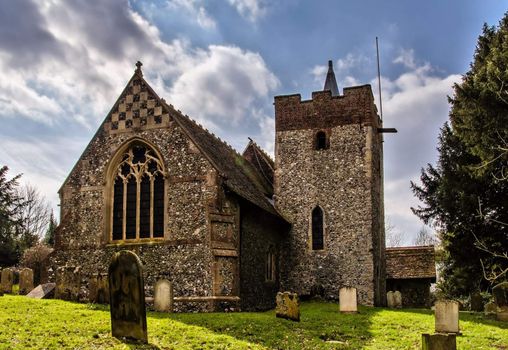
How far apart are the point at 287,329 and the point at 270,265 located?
8.68 m

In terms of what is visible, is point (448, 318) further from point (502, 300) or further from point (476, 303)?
point (476, 303)

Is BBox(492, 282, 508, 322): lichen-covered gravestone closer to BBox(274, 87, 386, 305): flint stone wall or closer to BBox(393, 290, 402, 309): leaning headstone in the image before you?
BBox(274, 87, 386, 305): flint stone wall

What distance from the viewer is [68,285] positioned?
63.4ft

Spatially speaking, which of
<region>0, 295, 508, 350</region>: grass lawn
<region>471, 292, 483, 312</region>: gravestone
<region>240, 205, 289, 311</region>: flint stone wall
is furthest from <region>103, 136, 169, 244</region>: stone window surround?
<region>471, 292, 483, 312</region>: gravestone

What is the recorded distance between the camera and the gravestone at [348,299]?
2103 centimetres

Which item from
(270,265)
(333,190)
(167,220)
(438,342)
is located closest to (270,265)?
(270,265)

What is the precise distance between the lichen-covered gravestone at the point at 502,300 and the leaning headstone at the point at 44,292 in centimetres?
1479

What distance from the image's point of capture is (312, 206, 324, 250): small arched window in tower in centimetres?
2654

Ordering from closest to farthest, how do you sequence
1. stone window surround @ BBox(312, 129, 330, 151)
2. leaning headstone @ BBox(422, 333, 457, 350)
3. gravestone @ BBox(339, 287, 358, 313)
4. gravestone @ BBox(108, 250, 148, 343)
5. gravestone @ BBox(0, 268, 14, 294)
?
leaning headstone @ BBox(422, 333, 457, 350), gravestone @ BBox(108, 250, 148, 343), gravestone @ BBox(0, 268, 14, 294), gravestone @ BBox(339, 287, 358, 313), stone window surround @ BBox(312, 129, 330, 151)

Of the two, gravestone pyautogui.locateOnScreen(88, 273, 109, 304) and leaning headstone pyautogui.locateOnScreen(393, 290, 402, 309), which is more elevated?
gravestone pyautogui.locateOnScreen(88, 273, 109, 304)

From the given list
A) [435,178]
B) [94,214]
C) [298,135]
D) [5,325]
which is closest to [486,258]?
[435,178]

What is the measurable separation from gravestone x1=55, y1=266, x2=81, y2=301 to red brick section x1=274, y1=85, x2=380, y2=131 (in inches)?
495

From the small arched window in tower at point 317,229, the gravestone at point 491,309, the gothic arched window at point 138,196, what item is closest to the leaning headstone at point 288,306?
the gothic arched window at point 138,196

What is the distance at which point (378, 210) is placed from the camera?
27656mm
